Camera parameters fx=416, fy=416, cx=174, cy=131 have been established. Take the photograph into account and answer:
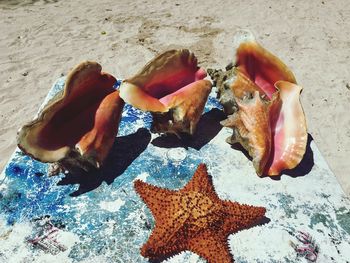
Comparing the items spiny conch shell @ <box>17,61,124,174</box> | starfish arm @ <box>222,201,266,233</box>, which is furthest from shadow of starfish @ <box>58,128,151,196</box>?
starfish arm @ <box>222,201,266,233</box>

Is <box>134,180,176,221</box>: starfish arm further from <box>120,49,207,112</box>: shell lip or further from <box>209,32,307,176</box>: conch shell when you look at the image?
<box>209,32,307,176</box>: conch shell

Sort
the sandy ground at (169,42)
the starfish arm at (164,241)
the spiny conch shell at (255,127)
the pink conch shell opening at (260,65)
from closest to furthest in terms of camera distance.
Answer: the starfish arm at (164,241)
the spiny conch shell at (255,127)
the pink conch shell opening at (260,65)
the sandy ground at (169,42)

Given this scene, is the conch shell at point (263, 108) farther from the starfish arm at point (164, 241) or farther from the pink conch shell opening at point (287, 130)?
the starfish arm at point (164, 241)

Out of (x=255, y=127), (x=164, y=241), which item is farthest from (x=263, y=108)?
(x=164, y=241)

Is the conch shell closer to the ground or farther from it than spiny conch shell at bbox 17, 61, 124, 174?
closer to the ground

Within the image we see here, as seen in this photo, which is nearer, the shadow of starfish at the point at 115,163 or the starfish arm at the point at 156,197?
the starfish arm at the point at 156,197

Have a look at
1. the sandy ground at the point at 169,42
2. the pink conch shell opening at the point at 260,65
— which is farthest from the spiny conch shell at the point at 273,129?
the sandy ground at the point at 169,42
